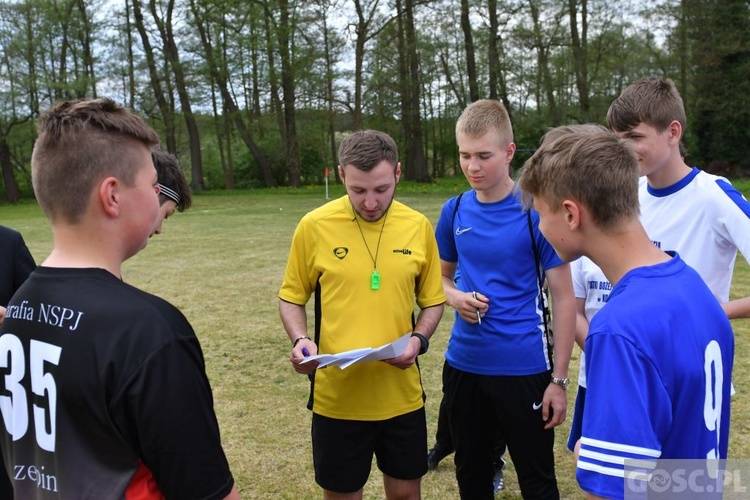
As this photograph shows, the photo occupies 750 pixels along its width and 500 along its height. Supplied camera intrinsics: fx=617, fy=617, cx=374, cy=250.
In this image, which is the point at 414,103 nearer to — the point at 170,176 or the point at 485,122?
the point at 485,122

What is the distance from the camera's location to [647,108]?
2.66 m

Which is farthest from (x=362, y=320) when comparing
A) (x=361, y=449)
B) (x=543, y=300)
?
(x=543, y=300)

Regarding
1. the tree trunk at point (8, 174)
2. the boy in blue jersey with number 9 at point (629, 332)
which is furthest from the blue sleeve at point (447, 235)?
the tree trunk at point (8, 174)

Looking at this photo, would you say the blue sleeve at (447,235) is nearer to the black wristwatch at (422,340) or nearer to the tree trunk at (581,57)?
the black wristwatch at (422,340)

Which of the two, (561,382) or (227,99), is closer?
(561,382)

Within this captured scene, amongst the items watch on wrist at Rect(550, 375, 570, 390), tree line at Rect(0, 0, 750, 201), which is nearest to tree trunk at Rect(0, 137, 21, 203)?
tree line at Rect(0, 0, 750, 201)

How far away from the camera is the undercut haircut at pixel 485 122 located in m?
3.09

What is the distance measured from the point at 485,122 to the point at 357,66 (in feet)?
91.7

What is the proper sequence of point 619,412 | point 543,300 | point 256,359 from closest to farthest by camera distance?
point 619,412 → point 543,300 → point 256,359

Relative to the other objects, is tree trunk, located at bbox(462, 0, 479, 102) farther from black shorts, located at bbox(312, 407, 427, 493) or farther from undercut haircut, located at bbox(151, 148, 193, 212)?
black shorts, located at bbox(312, 407, 427, 493)

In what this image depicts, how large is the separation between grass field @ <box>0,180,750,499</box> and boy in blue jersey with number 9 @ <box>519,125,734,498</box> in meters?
2.46

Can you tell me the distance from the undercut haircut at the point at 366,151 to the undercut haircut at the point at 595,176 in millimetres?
1115

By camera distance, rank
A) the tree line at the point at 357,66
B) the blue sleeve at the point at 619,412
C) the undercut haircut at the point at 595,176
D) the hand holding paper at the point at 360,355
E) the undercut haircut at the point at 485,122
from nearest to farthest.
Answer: the blue sleeve at the point at 619,412 → the undercut haircut at the point at 595,176 → the hand holding paper at the point at 360,355 → the undercut haircut at the point at 485,122 → the tree line at the point at 357,66

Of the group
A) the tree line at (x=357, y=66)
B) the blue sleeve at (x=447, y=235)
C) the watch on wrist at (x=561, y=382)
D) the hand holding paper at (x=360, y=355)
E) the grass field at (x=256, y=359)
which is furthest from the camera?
the tree line at (x=357, y=66)
